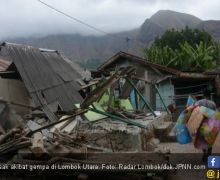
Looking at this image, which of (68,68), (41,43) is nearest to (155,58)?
(68,68)

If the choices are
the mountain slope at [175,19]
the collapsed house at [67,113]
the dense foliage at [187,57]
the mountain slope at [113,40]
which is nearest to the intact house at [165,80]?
the dense foliage at [187,57]

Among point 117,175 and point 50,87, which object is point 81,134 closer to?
point 117,175

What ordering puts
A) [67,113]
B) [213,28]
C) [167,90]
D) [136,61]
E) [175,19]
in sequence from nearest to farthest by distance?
1. [67,113]
2. [136,61]
3. [167,90]
4. [213,28]
5. [175,19]

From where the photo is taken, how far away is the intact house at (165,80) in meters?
19.2

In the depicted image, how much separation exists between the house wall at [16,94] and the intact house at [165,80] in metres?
9.52

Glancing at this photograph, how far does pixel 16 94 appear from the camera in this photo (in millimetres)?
9000

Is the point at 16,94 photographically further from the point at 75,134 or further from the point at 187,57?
the point at 187,57

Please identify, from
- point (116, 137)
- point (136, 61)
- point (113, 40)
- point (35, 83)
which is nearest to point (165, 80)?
point (136, 61)

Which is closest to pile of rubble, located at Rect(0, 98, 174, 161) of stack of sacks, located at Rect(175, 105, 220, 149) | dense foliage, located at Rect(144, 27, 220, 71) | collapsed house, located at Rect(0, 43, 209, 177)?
collapsed house, located at Rect(0, 43, 209, 177)

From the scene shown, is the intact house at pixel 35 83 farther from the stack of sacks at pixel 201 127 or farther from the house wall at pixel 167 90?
the house wall at pixel 167 90

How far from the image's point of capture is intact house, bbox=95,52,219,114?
19.2 meters

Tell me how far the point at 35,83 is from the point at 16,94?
1.82 ft

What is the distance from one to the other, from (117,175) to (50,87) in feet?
16.3

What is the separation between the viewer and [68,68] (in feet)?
39.8
